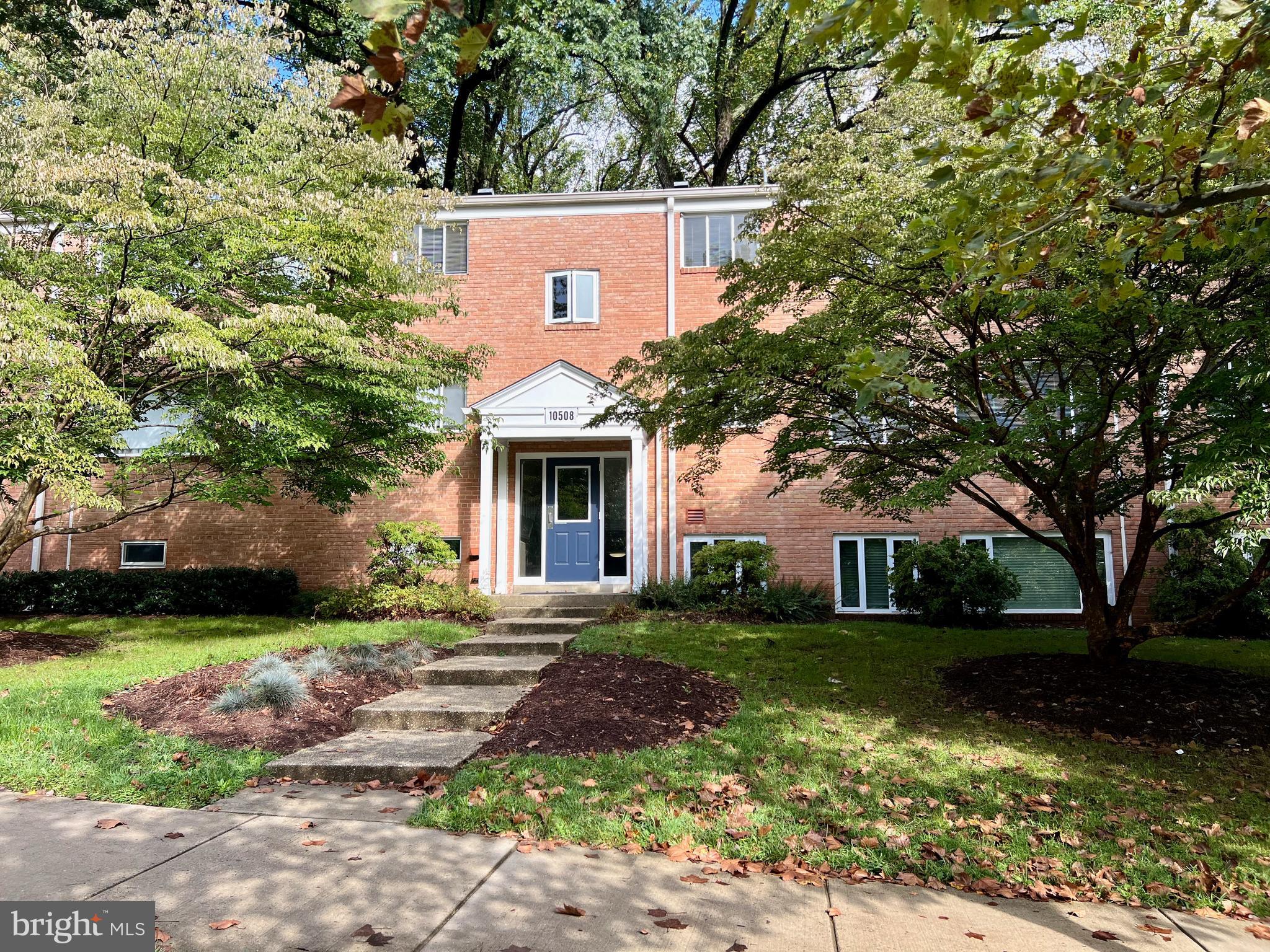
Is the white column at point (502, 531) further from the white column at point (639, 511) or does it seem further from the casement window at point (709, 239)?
the casement window at point (709, 239)

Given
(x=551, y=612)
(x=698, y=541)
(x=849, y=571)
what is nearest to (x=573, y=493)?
(x=698, y=541)

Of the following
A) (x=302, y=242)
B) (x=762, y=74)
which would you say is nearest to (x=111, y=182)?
(x=302, y=242)

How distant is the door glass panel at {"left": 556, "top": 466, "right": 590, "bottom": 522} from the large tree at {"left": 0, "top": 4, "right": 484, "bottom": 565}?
3.02 metres

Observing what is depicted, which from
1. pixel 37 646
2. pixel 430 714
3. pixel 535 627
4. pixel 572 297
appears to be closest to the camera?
pixel 430 714

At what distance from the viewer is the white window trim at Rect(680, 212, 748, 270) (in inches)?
544

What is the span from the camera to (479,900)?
3.31 m

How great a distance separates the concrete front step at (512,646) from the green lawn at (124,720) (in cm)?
63

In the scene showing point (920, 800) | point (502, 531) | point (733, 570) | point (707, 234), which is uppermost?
point (707, 234)

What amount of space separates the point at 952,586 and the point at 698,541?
4229 mm

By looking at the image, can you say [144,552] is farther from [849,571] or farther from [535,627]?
[849,571]

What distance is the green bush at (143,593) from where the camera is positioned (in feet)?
41.9

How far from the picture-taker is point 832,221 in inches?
261

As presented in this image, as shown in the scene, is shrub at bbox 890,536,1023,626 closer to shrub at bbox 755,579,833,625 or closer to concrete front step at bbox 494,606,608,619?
shrub at bbox 755,579,833,625

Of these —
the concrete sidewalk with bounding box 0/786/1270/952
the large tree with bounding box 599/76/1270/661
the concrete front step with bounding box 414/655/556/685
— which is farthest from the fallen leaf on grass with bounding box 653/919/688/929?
the concrete front step with bounding box 414/655/556/685
